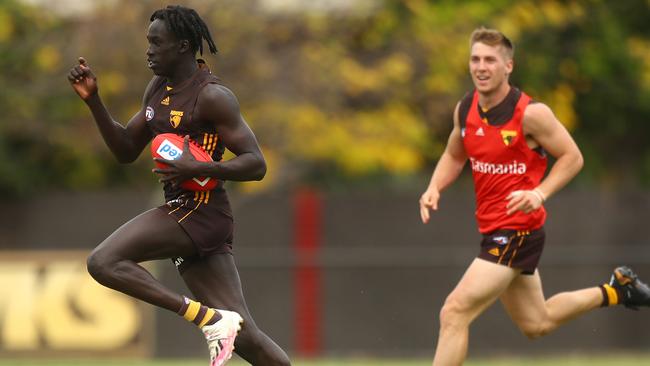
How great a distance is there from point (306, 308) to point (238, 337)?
9.02 metres

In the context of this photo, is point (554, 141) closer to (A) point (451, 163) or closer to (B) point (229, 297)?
(A) point (451, 163)

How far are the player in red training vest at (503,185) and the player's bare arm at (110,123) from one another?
6.20ft

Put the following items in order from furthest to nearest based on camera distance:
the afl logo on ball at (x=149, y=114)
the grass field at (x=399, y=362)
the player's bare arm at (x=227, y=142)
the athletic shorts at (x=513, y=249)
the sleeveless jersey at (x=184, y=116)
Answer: the grass field at (x=399, y=362) < the athletic shorts at (x=513, y=249) < the afl logo on ball at (x=149, y=114) < the sleeveless jersey at (x=184, y=116) < the player's bare arm at (x=227, y=142)

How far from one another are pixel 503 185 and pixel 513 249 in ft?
1.38

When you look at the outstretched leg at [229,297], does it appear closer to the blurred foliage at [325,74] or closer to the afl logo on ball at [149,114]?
the afl logo on ball at [149,114]

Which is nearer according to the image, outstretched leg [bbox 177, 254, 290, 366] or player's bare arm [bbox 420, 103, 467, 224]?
outstretched leg [bbox 177, 254, 290, 366]

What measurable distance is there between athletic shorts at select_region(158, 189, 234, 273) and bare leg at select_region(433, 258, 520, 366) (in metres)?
1.56

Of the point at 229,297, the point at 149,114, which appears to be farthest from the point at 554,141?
the point at 149,114

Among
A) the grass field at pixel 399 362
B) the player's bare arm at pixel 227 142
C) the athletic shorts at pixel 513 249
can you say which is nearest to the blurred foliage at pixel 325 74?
the grass field at pixel 399 362

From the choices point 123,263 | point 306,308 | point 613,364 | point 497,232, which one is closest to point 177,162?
point 123,263

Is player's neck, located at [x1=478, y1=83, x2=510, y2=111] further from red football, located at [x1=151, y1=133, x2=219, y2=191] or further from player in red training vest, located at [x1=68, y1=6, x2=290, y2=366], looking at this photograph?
red football, located at [x1=151, y1=133, x2=219, y2=191]

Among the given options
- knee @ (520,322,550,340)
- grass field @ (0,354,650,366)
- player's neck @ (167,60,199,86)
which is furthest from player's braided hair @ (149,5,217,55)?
grass field @ (0,354,650,366)

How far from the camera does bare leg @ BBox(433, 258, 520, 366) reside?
8766mm

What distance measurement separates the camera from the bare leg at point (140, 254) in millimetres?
7836
